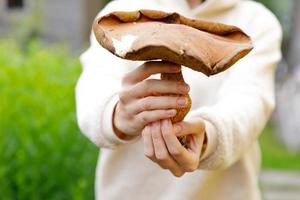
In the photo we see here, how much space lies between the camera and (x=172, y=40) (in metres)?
1.45

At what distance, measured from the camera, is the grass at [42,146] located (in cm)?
314

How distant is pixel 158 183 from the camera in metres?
2.10

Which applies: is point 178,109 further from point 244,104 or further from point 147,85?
point 244,104

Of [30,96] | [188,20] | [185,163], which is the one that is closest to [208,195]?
[185,163]

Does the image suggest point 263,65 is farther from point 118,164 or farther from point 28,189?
point 28,189

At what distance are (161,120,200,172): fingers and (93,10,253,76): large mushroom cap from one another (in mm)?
129

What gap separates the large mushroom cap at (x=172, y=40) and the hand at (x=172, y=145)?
0.45 ft

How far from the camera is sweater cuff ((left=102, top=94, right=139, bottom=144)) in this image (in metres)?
1.76

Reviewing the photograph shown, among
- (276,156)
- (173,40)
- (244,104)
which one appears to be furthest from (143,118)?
(276,156)

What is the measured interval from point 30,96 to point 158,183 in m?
1.38

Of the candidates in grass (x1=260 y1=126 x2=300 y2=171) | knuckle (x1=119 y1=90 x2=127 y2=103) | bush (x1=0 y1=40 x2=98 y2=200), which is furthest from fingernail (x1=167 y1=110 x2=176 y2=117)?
grass (x1=260 y1=126 x2=300 y2=171)

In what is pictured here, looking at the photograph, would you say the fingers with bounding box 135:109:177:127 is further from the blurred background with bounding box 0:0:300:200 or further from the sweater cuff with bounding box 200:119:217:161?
the blurred background with bounding box 0:0:300:200

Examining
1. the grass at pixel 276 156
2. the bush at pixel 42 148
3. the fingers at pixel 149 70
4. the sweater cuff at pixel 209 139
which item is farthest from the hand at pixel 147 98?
the grass at pixel 276 156

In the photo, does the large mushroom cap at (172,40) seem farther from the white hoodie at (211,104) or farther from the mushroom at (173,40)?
the white hoodie at (211,104)
